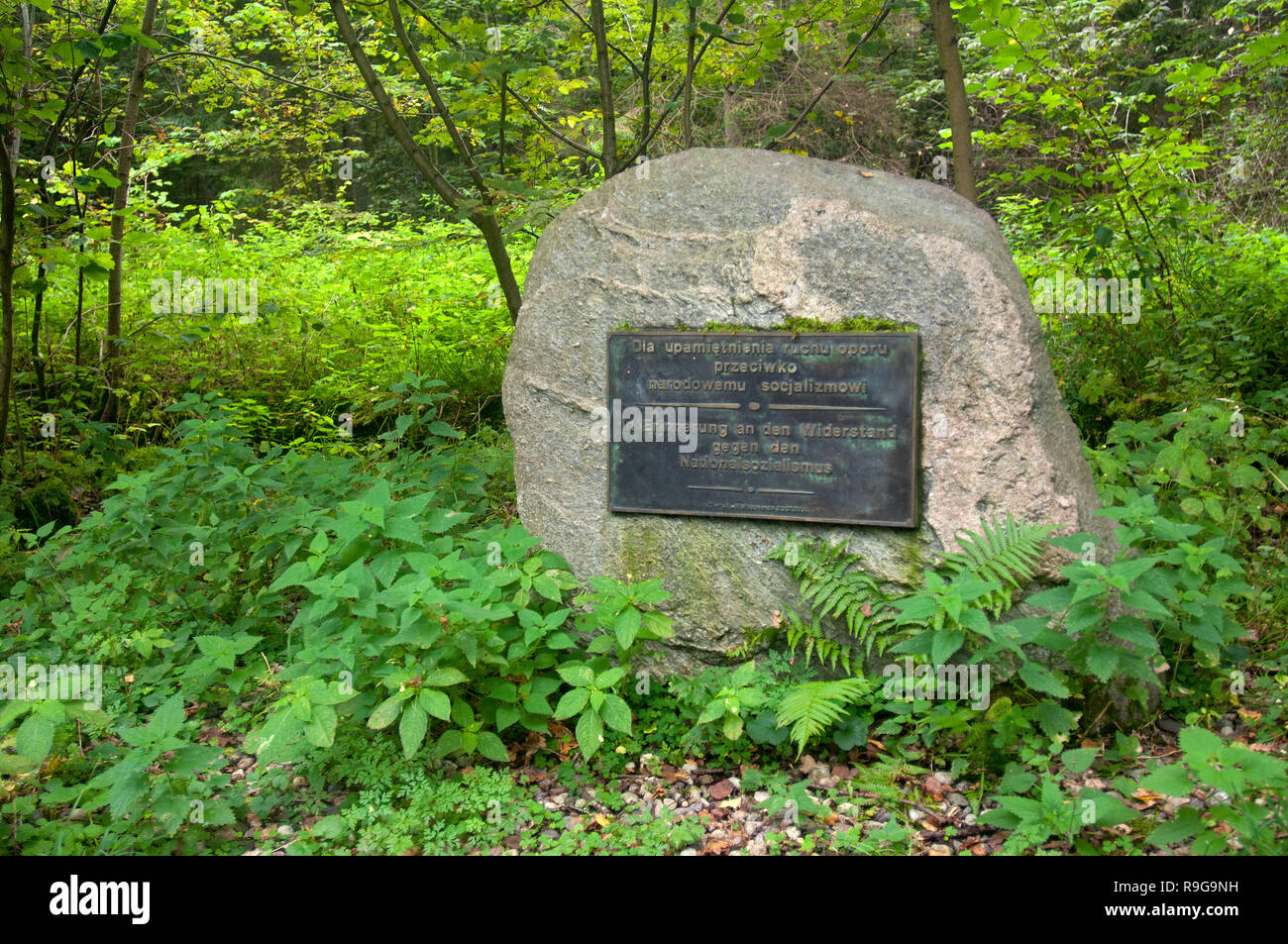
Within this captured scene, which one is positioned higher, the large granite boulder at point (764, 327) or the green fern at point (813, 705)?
the large granite boulder at point (764, 327)

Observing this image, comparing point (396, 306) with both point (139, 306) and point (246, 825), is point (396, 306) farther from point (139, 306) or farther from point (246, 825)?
point (246, 825)

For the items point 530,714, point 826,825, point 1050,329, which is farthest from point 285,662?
point 1050,329

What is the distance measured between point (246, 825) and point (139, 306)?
19.1 feet

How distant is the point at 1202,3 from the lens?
12.4 meters

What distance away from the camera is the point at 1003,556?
129 inches

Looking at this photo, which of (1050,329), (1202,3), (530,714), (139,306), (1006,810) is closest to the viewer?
(1006,810)

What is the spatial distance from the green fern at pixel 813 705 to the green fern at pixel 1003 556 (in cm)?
57

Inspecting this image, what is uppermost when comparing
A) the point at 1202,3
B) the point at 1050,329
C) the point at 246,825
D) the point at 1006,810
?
the point at 1202,3
